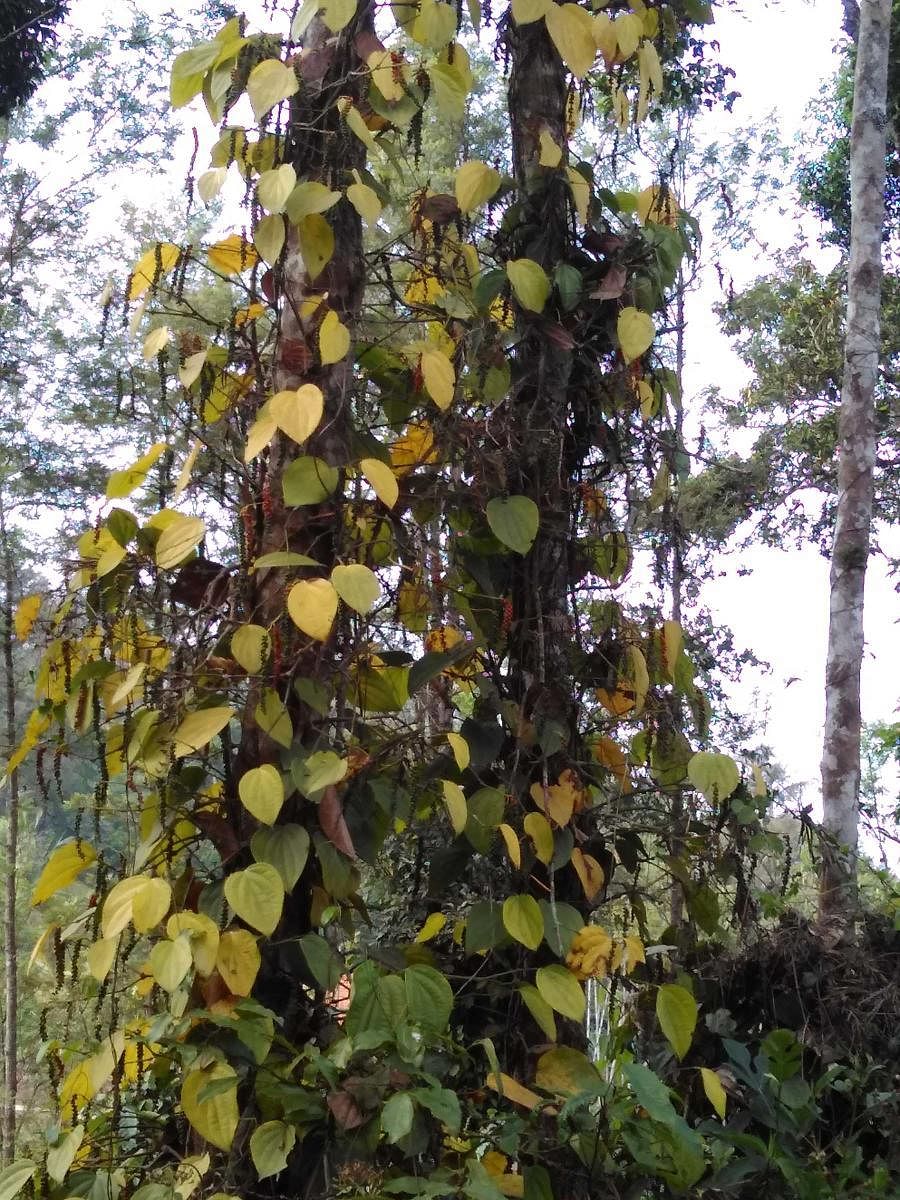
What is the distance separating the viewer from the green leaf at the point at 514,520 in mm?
1307

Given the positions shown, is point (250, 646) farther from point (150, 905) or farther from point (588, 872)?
point (588, 872)

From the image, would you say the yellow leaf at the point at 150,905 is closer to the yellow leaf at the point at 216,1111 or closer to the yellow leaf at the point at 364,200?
the yellow leaf at the point at 216,1111

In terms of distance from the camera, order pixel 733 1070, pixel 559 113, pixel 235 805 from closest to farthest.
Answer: pixel 235 805 < pixel 733 1070 < pixel 559 113

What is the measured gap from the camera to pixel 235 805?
119cm

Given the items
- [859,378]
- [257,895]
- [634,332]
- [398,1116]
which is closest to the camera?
[398,1116]

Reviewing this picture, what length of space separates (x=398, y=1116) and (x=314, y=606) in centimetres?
46

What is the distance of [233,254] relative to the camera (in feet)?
4.61

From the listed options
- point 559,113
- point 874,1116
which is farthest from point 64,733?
point 874,1116

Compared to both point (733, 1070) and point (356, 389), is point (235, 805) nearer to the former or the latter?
point (356, 389)

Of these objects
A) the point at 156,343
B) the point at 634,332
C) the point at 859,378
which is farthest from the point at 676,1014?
the point at 859,378

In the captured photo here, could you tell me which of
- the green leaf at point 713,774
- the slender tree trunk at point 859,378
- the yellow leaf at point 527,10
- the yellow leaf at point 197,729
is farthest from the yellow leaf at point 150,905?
the slender tree trunk at point 859,378

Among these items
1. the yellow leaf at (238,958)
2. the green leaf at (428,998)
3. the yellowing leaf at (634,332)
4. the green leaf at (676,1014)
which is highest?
the yellowing leaf at (634,332)

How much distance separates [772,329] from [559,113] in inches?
253

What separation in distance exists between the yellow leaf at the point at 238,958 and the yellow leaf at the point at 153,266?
72 cm
